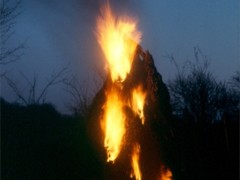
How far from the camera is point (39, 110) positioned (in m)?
23.0

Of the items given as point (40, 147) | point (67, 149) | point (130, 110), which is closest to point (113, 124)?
point (130, 110)

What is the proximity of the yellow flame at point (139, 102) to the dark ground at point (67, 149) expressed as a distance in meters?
0.68

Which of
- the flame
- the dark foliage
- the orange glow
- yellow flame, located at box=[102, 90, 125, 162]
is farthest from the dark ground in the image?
the flame

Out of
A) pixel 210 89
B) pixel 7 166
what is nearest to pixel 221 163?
pixel 7 166

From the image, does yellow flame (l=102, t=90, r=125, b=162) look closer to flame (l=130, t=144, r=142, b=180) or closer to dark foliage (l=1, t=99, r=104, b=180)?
flame (l=130, t=144, r=142, b=180)

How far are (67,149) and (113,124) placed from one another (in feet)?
26.8

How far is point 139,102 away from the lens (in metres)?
8.40

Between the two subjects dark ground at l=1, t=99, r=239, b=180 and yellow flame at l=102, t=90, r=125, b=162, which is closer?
yellow flame at l=102, t=90, r=125, b=162

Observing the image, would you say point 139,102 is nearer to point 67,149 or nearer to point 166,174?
point 166,174

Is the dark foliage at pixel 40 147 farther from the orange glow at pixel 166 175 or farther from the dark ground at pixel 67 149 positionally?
the orange glow at pixel 166 175

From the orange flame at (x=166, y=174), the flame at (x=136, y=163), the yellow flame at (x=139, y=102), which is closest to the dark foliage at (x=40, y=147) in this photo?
the flame at (x=136, y=163)

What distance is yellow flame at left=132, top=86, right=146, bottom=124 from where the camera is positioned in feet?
27.5

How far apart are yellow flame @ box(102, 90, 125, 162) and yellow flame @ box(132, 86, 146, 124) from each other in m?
0.25

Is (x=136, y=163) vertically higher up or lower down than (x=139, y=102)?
lower down
